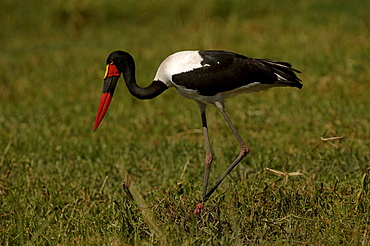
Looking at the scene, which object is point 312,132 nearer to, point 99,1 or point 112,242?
point 112,242

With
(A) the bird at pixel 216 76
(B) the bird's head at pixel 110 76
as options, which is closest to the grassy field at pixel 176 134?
(A) the bird at pixel 216 76

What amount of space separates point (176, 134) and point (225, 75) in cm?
200

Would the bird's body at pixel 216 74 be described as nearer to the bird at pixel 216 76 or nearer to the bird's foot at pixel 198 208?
the bird at pixel 216 76

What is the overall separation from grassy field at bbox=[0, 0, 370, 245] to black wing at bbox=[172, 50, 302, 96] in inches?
20.5

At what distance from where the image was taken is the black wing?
169 inches

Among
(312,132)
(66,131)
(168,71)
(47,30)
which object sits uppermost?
(47,30)

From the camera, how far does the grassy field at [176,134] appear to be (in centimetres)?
377

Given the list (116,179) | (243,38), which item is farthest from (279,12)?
(116,179)

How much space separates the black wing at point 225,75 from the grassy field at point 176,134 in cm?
52

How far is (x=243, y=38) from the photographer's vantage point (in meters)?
10.2

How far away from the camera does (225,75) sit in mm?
4328

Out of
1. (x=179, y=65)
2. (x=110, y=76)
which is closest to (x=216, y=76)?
(x=179, y=65)

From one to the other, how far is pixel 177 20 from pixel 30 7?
3.25 meters

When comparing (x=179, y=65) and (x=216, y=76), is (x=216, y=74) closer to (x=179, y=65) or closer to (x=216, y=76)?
(x=216, y=76)
